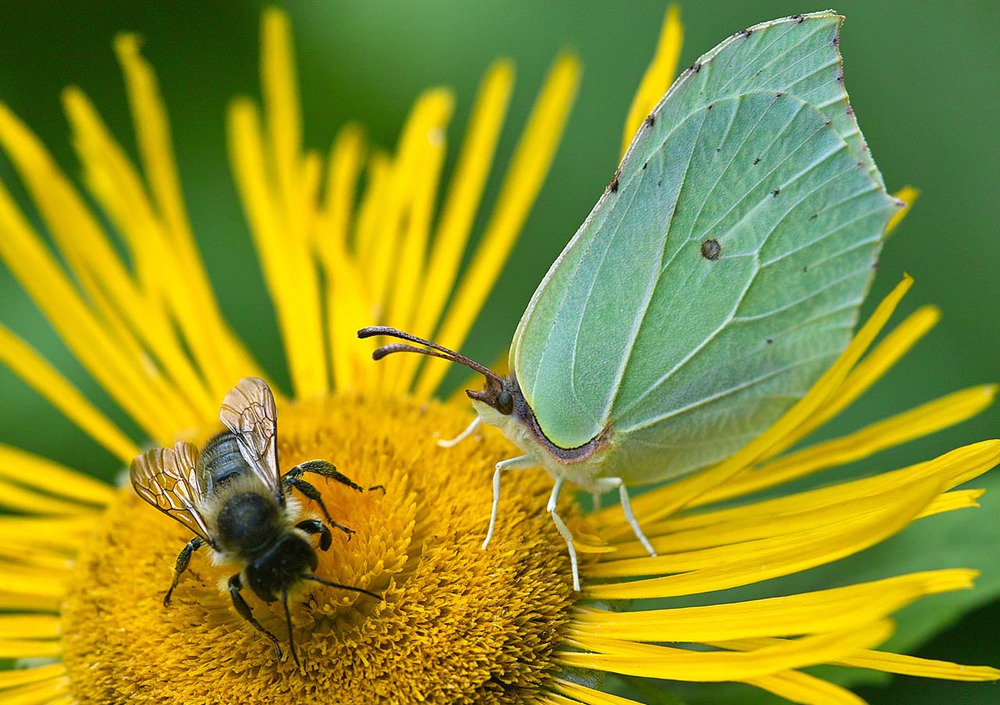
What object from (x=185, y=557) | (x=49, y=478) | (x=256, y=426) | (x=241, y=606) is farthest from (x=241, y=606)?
(x=49, y=478)

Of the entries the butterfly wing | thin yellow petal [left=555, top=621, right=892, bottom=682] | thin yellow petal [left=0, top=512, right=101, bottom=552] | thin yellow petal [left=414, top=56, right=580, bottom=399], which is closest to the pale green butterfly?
the butterfly wing

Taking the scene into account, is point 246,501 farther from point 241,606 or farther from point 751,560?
point 751,560

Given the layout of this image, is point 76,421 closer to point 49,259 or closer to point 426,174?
point 49,259

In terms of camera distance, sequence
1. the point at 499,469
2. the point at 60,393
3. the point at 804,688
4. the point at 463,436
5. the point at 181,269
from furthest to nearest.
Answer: the point at 181,269 → the point at 60,393 → the point at 463,436 → the point at 499,469 → the point at 804,688

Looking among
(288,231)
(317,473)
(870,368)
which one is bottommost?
(317,473)

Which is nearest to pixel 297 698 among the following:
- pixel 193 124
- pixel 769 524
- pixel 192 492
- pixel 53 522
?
pixel 192 492

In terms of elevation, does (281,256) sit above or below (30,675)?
above

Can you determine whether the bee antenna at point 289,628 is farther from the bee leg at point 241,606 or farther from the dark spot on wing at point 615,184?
the dark spot on wing at point 615,184
